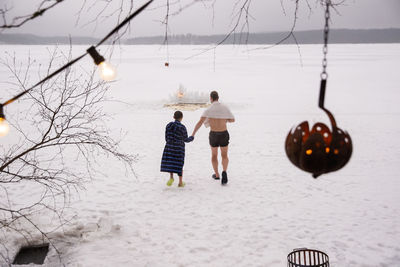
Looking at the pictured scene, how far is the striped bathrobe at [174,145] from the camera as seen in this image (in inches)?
276

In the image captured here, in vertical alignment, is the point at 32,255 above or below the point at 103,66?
below

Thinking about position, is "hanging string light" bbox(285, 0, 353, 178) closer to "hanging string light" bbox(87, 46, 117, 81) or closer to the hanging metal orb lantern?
the hanging metal orb lantern

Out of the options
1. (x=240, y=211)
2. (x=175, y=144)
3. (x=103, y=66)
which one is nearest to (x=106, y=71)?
(x=103, y=66)

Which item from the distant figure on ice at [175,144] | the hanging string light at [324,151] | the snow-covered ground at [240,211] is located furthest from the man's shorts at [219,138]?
the hanging string light at [324,151]

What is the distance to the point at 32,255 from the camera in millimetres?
5273

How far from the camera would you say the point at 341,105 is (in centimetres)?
1934

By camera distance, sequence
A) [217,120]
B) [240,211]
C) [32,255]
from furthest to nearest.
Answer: [217,120] → [240,211] → [32,255]

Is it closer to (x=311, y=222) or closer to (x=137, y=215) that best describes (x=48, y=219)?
(x=137, y=215)

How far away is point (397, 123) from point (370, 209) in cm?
908

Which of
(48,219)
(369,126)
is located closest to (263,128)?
(369,126)

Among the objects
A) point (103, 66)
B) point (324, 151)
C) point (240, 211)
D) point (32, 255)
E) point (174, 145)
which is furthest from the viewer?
point (174, 145)

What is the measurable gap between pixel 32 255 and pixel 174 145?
3097 millimetres

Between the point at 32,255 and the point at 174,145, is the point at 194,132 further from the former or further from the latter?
the point at 32,255

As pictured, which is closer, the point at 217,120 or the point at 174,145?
the point at 217,120
